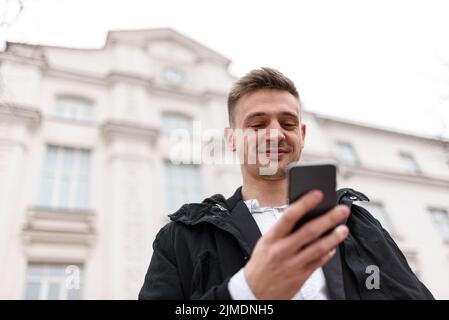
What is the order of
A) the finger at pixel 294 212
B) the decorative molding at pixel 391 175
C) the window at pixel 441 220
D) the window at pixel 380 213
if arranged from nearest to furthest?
the finger at pixel 294 212
the window at pixel 380 213
the window at pixel 441 220
the decorative molding at pixel 391 175

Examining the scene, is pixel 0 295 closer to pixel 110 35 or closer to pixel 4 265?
pixel 4 265

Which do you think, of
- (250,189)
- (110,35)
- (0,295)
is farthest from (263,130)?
(110,35)

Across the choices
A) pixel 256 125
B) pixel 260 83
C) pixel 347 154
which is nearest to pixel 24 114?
pixel 260 83

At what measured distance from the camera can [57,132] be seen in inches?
335

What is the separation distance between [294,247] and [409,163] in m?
14.5

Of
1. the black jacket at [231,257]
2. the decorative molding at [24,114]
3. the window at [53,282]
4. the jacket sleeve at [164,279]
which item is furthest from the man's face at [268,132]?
the decorative molding at [24,114]

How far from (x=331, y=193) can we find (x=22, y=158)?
8.24 metres

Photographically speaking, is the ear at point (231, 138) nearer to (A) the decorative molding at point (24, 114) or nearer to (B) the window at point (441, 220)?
(A) the decorative molding at point (24, 114)

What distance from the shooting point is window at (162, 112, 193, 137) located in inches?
393

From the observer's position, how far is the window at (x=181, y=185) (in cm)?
850

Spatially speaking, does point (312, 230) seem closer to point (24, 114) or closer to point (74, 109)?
point (24, 114)

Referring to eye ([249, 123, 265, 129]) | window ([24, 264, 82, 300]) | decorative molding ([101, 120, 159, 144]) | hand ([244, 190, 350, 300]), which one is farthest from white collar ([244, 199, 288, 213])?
decorative molding ([101, 120, 159, 144])

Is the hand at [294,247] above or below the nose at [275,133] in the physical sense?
below

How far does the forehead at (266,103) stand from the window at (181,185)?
6.80 m
